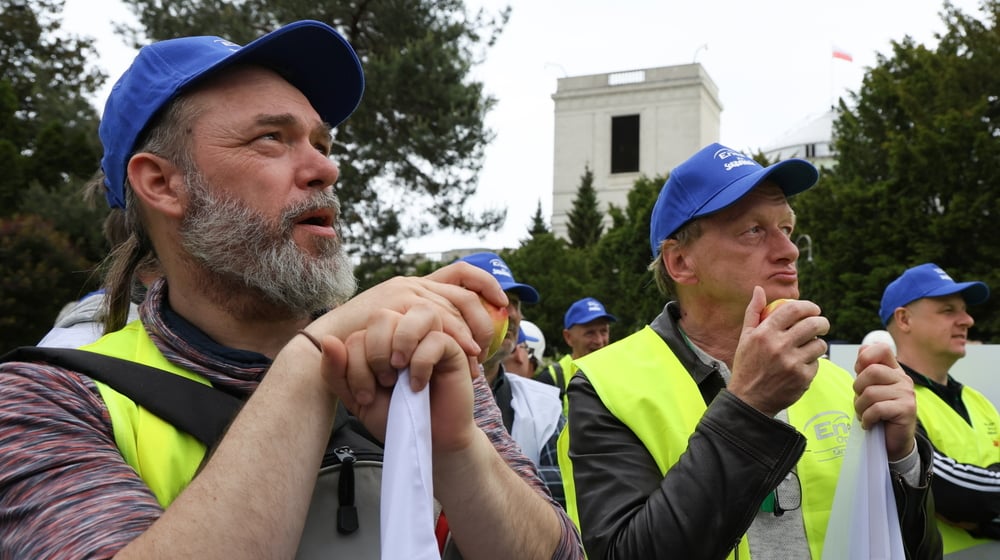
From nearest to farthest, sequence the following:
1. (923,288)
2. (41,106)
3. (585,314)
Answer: (923,288)
(585,314)
(41,106)

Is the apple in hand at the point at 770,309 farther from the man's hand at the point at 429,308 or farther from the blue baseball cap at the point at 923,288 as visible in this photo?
the blue baseball cap at the point at 923,288

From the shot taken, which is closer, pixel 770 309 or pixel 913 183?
pixel 770 309

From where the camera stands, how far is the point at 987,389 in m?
5.62

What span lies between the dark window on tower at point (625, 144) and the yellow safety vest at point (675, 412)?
58.8m

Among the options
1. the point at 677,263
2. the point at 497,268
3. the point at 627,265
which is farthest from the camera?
the point at 627,265

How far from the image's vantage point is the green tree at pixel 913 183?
23672mm

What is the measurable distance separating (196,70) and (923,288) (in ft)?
15.8

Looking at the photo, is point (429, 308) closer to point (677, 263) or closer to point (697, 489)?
point (697, 489)

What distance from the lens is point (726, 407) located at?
2236 mm

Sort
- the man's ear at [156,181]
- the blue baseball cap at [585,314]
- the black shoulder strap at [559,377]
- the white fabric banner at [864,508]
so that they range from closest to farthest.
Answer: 1. the man's ear at [156,181]
2. the white fabric banner at [864,508]
3. the black shoulder strap at [559,377]
4. the blue baseball cap at [585,314]

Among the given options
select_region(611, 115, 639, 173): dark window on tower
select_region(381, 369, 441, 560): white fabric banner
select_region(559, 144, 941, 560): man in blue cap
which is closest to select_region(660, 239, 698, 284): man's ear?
select_region(559, 144, 941, 560): man in blue cap

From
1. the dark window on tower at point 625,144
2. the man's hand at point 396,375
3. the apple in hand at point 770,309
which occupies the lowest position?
the man's hand at point 396,375

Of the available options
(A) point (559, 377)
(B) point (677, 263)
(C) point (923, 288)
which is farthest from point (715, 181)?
(A) point (559, 377)

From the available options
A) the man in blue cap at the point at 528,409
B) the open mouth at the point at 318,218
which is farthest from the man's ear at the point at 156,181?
the man in blue cap at the point at 528,409
